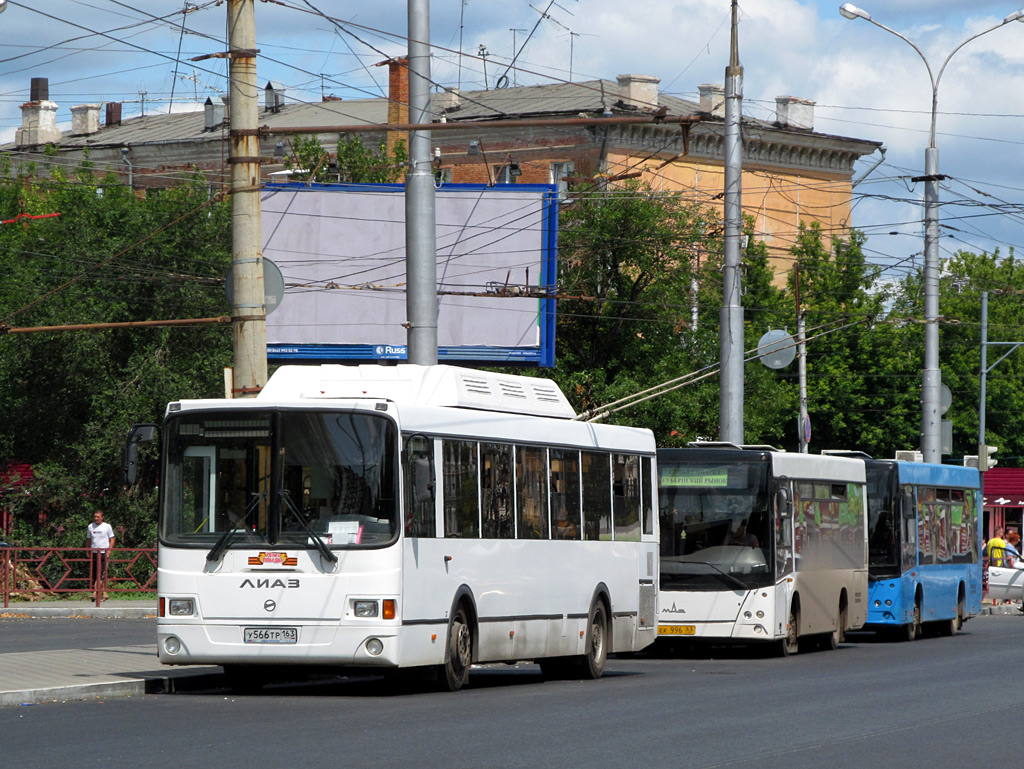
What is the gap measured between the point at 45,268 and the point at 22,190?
14610mm

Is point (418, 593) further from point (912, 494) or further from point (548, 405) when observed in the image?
point (912, 494)

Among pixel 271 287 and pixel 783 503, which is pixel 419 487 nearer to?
pixel 271 287

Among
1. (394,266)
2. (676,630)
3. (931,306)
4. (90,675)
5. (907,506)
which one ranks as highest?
(394,266)

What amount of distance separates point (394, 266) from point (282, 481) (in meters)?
20.8

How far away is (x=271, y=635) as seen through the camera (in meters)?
14.2

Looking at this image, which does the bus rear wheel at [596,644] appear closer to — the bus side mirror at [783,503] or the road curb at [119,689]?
the road curb at [119,689]

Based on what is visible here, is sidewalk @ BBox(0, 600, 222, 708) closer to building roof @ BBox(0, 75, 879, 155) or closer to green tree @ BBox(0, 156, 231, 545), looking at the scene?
green tree @ BBox(0, 156, 231, 545)

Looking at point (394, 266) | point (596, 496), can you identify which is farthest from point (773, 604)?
point (394, 266)

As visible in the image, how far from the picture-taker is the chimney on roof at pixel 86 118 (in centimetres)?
7312

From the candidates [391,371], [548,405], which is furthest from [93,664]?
[548,405]

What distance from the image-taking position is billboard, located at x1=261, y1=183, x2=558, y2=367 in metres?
34.4

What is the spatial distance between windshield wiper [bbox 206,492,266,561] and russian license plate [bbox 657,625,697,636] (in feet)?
27.1

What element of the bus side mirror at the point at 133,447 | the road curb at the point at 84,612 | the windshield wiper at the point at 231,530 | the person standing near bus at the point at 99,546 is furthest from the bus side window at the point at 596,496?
the person standing near bus at the point at 99,546

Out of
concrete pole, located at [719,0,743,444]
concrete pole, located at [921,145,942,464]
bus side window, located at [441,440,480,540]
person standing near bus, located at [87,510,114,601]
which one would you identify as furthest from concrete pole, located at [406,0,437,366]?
concrete pole, located at [921,145,942,464]
